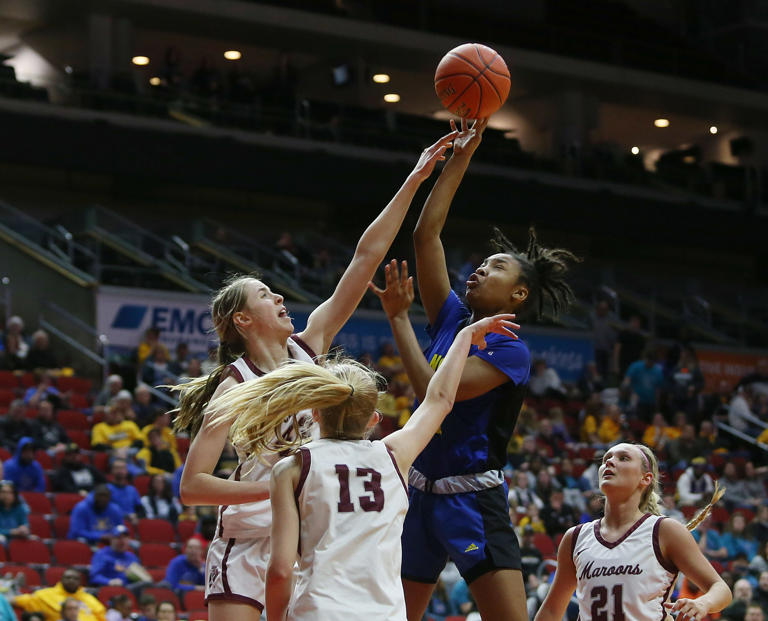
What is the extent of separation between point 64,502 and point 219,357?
7.26 metres

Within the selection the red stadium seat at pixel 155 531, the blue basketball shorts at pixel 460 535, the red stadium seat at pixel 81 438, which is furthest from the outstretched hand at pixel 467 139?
the red stadium seat at pixel 81 438

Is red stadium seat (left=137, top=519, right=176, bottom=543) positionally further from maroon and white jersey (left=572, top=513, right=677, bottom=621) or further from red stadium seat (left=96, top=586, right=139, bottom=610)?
maroon and white jersey (left=572, top=513, right=677, bottom=621)

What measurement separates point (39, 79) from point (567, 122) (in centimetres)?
1030

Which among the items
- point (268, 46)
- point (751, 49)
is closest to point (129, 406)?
point (268, 46)

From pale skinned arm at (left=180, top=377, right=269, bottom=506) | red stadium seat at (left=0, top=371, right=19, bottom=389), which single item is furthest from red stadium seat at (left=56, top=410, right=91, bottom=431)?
pale skinned arm at (left=180, top=377, right=269, bottom=506)

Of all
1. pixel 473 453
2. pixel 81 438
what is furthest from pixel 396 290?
pixel 81 438

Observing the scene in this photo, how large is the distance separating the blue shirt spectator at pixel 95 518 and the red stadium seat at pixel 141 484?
2.72 feet

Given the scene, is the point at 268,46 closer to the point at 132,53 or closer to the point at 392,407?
the point at 132,53

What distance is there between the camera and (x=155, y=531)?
10984 millimetres

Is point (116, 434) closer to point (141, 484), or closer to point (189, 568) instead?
point (141, 484)

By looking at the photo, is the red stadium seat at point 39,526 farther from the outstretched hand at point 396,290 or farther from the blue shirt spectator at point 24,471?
the outstretched hand at point 396,290

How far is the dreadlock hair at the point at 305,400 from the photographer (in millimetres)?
3521

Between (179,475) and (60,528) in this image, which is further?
(179,475)

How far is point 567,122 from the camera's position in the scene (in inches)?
981
